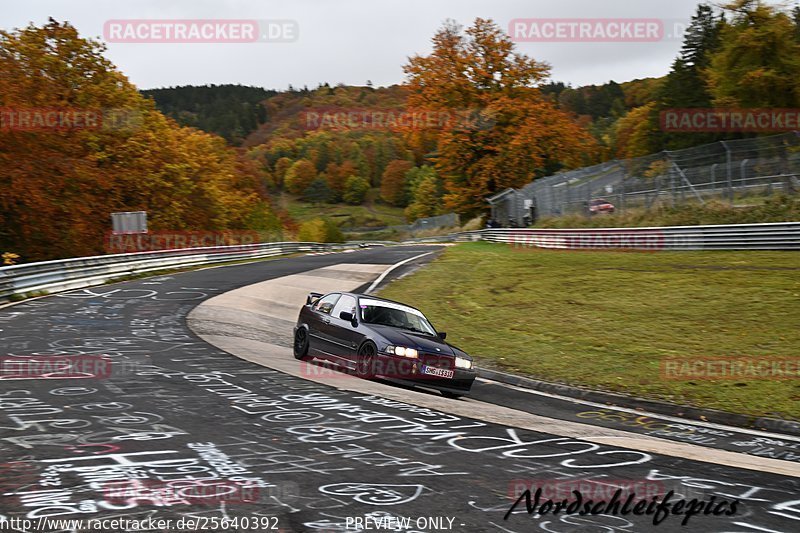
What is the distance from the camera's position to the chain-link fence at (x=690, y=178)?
25.2 m

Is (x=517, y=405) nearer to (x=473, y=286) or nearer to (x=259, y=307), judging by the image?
(x=259, y=307)

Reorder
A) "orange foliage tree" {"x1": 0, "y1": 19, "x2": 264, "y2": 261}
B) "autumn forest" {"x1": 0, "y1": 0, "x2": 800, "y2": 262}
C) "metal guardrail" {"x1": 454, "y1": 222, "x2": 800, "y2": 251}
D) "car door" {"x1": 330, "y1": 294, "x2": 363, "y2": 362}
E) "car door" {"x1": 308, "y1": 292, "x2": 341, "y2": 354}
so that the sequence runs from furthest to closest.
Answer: "autumn forest" {"x1": 0, "y1": 0, "x2": 800, "y2": 262} < "orange foliage tree" {"x1": 0, "y1": 19, "x2": 264, "y2": 261} < "metal guardrail" {"x1": 454, "y1": 222, "x2": 800, "y2": 251} < "car door" {"x1": 308, "y1": 292, "x2": 341, "y2": 354} < "car door" {"x1": 330, "y1": 294, "x2": 363, "y2": 362}

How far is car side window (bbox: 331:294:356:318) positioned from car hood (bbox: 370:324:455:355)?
86cm

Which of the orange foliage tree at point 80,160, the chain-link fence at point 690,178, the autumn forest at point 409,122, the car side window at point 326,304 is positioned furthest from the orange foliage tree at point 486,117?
the car side window at point 326,304

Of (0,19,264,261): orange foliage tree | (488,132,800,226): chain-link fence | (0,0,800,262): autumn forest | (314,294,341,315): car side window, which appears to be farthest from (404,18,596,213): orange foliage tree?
(314,294,341,315): car side window

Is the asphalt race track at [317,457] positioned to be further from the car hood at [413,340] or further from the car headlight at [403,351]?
the car hood at [413,340]

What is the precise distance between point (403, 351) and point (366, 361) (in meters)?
0.73

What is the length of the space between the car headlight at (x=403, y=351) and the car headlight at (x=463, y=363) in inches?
27.4

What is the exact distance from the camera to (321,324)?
46.9 feet

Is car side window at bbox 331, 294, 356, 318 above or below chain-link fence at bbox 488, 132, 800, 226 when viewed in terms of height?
below

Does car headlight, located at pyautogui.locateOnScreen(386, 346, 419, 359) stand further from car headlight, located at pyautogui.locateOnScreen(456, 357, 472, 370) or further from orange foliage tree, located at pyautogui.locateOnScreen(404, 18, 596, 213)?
orange foliage tree, located at pyautogui.locateOnScreen(404, 18, 596, 213)

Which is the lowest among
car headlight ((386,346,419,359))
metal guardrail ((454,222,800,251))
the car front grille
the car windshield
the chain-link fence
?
Answer: the car front grille

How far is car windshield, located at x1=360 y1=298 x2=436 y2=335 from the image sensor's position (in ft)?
44.0

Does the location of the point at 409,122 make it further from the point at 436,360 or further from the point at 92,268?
the point at 436,360
